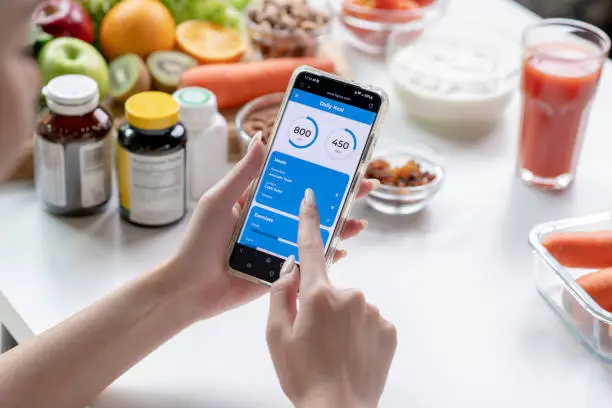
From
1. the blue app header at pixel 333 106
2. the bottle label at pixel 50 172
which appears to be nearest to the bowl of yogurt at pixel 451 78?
the blue app header at pixel 333 106

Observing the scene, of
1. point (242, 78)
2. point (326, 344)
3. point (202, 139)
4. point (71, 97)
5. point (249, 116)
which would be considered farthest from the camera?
point (242, 78)

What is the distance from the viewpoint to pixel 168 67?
62.0 inches

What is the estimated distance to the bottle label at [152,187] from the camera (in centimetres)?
125

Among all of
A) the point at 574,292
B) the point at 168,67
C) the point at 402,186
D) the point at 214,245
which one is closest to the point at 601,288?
the point at 574,292

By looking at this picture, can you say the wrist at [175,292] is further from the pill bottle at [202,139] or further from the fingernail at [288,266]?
the pill bottle at [202,139]

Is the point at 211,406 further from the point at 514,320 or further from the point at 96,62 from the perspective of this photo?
the point at 96,62

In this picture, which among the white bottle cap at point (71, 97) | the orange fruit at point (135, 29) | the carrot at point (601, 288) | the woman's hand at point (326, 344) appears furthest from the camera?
the orange fruit at point (135, 29)

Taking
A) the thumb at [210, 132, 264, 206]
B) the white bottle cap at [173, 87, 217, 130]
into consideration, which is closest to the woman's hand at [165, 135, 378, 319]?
the thumb at [210, 132, 264, 206]

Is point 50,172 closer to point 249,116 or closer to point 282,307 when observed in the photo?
point 249,116

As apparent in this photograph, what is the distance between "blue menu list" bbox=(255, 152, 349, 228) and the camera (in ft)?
3.51

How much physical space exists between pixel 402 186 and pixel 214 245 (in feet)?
1.15

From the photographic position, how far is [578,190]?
1410mm

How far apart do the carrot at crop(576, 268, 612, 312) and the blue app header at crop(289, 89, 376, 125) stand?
31 centimetres

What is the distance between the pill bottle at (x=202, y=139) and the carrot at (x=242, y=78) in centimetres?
18
